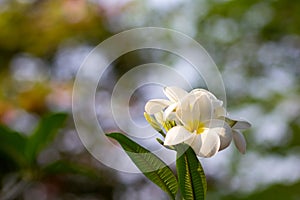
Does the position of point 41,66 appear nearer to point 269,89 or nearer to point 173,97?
point 269,89

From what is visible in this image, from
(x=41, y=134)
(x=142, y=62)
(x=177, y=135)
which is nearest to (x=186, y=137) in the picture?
(x=177, y=135)

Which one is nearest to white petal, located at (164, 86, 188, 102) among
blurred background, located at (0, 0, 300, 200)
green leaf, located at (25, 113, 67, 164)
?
green leaf, located at (25, 113, 67, 164)

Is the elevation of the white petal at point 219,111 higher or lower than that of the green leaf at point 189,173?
higher

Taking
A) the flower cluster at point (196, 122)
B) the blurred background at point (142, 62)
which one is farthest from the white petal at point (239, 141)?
the blurred background at point (142, 62)

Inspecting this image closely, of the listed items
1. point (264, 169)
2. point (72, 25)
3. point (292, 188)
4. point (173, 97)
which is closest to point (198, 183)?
point (173, 97)

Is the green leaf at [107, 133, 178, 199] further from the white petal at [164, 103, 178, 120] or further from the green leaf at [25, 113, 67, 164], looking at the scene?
the green leaf at [25, 113, 67, 164]

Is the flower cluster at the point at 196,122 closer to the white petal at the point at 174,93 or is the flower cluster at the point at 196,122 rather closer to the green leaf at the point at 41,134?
the white petal at the point at 174,93

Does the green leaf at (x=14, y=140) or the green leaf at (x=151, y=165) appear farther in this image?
the green leaf at (x=14, y=140)
